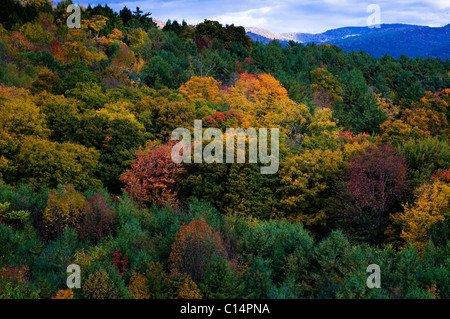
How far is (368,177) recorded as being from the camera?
31297 millimetres

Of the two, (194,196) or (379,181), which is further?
(194,196)

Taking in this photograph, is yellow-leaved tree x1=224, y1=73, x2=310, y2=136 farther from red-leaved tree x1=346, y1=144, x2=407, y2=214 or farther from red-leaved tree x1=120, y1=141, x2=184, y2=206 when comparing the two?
red-leaved tree x1=346, y1=144, x2=407, y2=214

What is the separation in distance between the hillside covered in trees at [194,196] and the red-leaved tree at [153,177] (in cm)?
15

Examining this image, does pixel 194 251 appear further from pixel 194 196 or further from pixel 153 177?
pixel 153 177

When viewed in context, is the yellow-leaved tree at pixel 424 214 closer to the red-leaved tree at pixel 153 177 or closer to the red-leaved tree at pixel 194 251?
the red-leaved tree at pixel 194 251

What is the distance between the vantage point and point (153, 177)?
39.2 m

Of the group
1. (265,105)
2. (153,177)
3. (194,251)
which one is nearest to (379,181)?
(194,251)

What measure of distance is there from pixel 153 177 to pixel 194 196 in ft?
18.0

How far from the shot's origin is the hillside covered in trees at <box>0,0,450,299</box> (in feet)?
69.4

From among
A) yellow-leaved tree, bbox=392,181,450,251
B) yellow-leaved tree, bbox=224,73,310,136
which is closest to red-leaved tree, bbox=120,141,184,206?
yellow-leaved tree, bbox=224,73,310,136

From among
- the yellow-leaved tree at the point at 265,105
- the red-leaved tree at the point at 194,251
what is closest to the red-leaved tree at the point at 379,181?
the red-leaved tree at the point at 194,251

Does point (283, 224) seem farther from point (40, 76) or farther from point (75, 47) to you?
point (75, 47)
